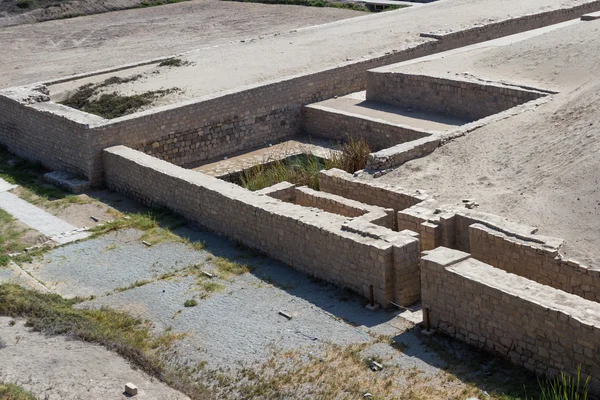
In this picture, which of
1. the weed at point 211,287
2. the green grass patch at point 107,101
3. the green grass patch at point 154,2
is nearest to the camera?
the weed at point 211,287

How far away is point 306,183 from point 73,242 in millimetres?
3818

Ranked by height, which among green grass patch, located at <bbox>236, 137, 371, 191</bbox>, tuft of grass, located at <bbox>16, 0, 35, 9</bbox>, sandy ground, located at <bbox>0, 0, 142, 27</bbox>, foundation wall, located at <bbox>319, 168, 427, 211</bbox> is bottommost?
green grass patch, located at <bbox>236, 137, 371, 191</bbox>

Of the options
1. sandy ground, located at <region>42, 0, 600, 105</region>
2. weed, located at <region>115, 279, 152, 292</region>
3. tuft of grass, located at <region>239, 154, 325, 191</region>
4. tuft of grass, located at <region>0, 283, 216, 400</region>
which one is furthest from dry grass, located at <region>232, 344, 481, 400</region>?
sandy ground, located at <region>42, 0, 600, 105</region>

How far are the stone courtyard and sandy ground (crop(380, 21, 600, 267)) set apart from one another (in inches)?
1.6

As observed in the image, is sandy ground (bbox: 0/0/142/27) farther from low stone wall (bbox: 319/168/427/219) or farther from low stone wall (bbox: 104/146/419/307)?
low stone wall (bbox: 319/168/427/219)

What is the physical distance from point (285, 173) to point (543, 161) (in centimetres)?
439

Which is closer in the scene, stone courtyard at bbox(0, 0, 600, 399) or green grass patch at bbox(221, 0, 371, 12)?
stone courtyard at bbox(0, 0, 600, 399)

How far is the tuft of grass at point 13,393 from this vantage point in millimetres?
8469

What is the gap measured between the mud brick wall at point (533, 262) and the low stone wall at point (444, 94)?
6028 millimetres

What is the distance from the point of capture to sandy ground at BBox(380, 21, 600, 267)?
37.8 feet

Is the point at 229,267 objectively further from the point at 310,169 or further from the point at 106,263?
the point at 310,169

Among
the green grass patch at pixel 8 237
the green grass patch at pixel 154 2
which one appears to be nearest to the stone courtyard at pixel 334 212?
the green grass patch at pixel 8 237

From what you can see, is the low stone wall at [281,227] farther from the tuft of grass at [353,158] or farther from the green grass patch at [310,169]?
the tuft of grass at [353,158]

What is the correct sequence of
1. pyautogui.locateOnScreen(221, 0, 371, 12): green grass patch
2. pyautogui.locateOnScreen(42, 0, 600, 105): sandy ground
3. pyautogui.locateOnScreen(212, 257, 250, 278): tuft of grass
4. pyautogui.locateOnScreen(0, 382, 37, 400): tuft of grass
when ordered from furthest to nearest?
pyautogui.locateOnScreen(221, 0, 371, 12): green grass patch → pyautogui.locateOnScreen(42, 0, 600, 105): sandy ground → pyautogui.locateOnScreen(212, 257, 250, 278): tuft of grass → pyautogui.locateOnScreen(0, 382, 37, 400): tuft of grass
